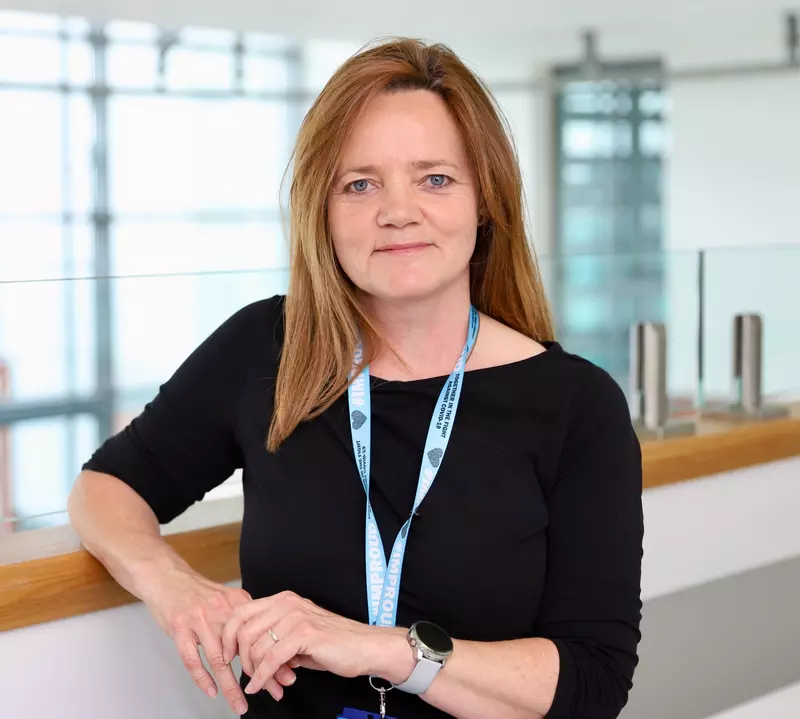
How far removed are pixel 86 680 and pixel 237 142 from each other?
6.84 m

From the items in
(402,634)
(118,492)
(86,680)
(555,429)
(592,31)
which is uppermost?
(592,31)

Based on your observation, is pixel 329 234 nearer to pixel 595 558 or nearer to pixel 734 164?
pixel 595 558

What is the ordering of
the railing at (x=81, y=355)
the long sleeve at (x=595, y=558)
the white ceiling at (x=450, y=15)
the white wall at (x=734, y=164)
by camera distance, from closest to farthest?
1. the long sleeve at (x=595, y=558)
2. the railing at (x=81, y=355)
3. the white ceiling at (x=450, y=15)
4. the white wall at (x=734, y=164)

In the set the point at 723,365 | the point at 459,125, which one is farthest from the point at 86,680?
the point at 723,365

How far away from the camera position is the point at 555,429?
1461 mm

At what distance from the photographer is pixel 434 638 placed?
1.30m

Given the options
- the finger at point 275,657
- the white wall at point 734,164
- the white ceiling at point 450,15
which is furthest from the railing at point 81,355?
the white ceiling at point 450,15

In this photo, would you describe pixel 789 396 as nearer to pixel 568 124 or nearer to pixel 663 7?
pixel 663 7

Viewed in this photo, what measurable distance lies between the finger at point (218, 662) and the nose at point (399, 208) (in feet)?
1.82

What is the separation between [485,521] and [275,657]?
0.33 meters

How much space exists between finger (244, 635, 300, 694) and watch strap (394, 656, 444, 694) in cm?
14

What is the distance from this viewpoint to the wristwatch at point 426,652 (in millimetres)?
1286

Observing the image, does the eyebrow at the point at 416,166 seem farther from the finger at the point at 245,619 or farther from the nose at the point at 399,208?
the finger at the point at 245,619

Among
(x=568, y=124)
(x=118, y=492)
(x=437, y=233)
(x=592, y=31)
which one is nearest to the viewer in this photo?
(x=437, y=233)
